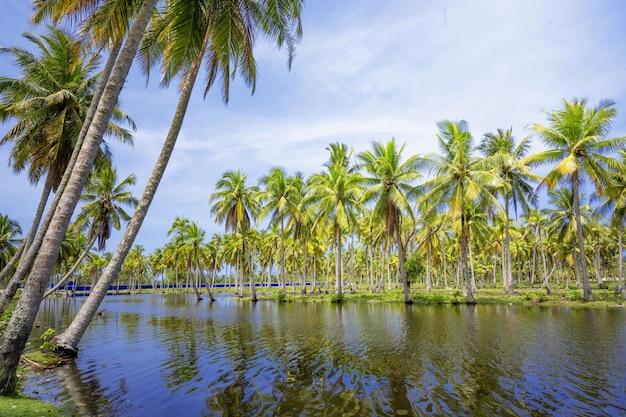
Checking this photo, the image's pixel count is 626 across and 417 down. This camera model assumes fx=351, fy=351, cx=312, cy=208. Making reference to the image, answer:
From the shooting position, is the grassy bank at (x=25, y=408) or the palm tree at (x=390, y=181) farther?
the palm tree at (x=390, y=181)

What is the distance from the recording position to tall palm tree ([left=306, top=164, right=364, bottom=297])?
33969 mm

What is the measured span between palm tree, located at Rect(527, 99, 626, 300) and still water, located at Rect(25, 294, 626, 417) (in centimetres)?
1335

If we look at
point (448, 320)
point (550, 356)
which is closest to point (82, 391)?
point (550, 356)

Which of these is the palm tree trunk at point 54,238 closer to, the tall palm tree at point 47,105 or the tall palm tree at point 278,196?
the tall palm tree at point 47,105

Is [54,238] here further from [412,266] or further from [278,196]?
[412,266]

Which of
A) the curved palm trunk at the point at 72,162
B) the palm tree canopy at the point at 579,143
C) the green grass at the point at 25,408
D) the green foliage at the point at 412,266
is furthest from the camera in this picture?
the green foliage at the point at 412,266

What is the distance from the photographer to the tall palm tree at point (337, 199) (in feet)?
111

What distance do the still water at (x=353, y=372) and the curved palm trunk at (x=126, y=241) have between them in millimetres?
1025

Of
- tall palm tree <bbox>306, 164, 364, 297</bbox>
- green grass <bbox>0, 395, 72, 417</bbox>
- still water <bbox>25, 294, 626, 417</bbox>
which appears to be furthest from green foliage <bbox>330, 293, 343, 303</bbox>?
green grass <bbox>0, 395, 72, 417</bbox>

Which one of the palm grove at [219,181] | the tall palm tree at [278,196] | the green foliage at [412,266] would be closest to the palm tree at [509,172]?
the palm grove at [219,181]

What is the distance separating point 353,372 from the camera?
9.77 m

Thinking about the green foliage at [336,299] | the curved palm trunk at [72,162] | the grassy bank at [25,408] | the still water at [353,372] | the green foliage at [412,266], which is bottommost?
the green foliage at [336,299]

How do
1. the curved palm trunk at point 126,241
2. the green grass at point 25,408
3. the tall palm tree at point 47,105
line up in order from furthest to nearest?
the tall palm tree at point 47,105 → the curved palm trunk at point 126,241 → the green grass at point 25,408

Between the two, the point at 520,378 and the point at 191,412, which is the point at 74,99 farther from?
the point at 520,378
